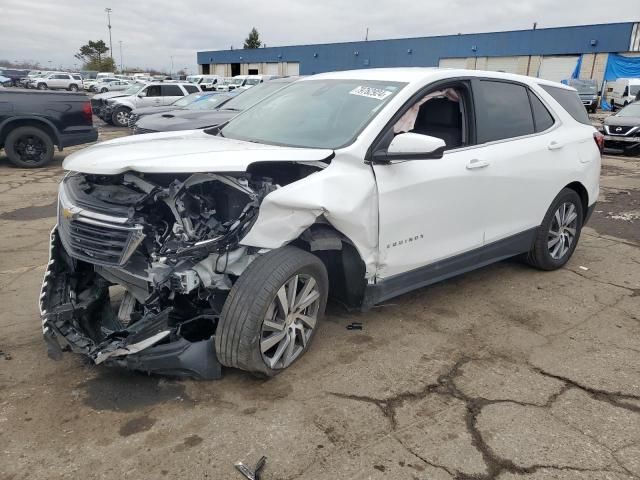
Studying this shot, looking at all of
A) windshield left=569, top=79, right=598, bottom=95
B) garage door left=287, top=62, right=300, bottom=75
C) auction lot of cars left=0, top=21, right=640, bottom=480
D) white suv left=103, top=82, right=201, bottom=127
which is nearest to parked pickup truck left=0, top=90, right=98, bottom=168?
auction lot of cars left=0, top=21, right=640, bottom=480

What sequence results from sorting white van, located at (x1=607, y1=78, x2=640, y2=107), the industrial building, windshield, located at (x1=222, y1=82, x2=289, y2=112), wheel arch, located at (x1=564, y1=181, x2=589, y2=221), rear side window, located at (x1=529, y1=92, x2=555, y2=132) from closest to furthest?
1. rear side window, located at (x1=529, y1=92, x2=555, y2=132)
2. wheel arch, located at (x1=564, y1=181, x2=589, y2=221)
3. windshield, located at (x1=222, y1=82, x2=289, y2=112)
4. white van, located at (x1=607, y1=78, x2=640, y2=107)
5. the industrial building

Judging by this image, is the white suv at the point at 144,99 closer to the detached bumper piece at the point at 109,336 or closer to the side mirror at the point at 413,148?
the detached bumper piece at the point at 109,336

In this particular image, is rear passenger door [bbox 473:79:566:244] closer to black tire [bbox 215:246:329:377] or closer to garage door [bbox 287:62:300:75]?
black tire [bbox 215:246:329:377]

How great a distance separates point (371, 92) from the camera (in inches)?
149

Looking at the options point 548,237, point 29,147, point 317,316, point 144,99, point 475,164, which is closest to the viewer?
point 317,316

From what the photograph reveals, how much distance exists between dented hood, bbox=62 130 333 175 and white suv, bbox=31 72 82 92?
153 feet

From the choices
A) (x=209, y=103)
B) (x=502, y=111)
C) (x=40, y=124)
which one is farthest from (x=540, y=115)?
(x=40, y=124)

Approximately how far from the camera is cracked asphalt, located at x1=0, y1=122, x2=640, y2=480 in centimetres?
250

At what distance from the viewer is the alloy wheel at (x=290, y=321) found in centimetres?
301

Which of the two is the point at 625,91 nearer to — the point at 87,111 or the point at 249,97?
the point at 249,97

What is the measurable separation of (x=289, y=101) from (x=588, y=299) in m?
3.03

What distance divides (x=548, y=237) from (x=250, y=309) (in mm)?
3257

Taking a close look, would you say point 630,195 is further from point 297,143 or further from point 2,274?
point 2,274

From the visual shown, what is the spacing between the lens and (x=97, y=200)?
9.96 feet
